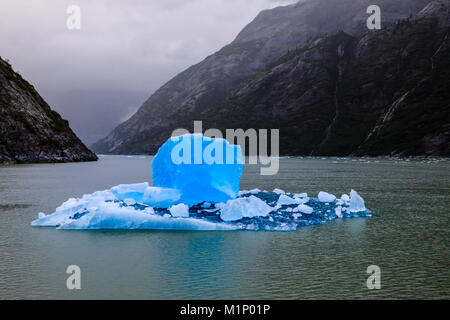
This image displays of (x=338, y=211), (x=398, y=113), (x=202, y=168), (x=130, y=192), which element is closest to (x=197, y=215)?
(x=202, y=168)

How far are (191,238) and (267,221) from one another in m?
4.26

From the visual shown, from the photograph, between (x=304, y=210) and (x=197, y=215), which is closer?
(x=197, y=215)

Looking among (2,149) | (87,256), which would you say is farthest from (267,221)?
(2,149)

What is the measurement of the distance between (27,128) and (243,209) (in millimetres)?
86447

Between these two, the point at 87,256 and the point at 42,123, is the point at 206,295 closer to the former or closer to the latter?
the point at 87,256

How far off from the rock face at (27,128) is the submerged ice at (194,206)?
7584cm

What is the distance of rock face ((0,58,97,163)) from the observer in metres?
89.5

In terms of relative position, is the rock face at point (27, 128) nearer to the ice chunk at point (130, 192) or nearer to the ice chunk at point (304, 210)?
the ice chunk at point (130, 192)

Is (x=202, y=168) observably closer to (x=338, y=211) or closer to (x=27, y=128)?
(x=338, y=211)

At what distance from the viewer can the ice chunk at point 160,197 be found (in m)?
21.4

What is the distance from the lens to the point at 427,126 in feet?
461

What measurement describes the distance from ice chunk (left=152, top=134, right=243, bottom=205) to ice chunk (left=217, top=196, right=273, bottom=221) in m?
1.88

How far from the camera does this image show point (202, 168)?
70.7 feet

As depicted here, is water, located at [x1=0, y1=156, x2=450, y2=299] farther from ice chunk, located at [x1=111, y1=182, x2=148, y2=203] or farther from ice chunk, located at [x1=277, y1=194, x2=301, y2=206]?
ice chunk, located at [x1=111, y1=182, x2=148, y2=203]
